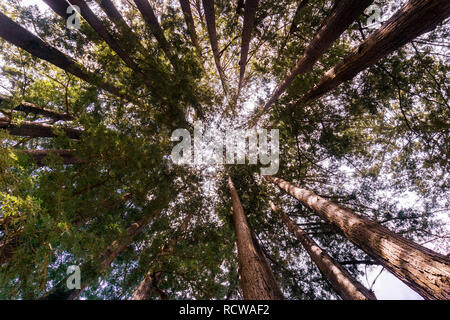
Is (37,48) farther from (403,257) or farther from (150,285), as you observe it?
(403,257)

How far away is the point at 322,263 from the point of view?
4.40 metres

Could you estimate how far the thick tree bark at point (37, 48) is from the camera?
297 centimetres

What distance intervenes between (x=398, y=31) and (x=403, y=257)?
319cm

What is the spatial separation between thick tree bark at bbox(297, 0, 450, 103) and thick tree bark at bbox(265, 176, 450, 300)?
290cm

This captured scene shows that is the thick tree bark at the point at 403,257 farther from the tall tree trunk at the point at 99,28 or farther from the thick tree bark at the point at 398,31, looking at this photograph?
the tall tree trunk at the point at 99,28

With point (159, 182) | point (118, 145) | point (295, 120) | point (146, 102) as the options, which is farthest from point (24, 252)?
point (295, 120)

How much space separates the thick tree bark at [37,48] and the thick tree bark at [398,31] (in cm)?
462

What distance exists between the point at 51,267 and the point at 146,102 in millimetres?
3854

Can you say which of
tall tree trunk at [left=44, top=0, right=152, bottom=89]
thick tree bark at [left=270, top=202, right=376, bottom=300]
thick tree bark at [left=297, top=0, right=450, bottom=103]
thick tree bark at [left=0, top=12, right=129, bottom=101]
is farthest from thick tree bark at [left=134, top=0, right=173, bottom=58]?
thick tree bark at [left=270, top=202, right=376, bottom=300]

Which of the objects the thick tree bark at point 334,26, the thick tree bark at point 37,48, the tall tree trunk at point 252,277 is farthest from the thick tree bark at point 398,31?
the thick tree bark at point 37,48

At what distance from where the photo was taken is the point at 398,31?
8.08 feet

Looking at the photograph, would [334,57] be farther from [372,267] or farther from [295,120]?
[372,267]

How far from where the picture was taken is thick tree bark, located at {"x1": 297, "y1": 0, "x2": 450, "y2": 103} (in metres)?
2.14

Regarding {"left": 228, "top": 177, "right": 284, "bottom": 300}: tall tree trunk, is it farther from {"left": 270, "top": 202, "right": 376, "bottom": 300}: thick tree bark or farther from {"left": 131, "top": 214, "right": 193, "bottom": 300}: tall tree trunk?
{"left": 131, "top": 214, "right": 193, "bottom": 300}: tall tree trunk
